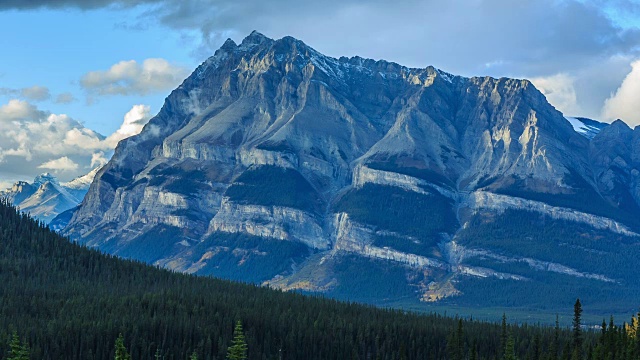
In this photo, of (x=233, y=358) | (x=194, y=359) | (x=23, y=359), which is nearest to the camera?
(x=23, y=359)

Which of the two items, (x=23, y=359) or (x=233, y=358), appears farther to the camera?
(x=233, y=358)

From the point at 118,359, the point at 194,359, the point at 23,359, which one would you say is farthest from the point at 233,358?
the point at 23,359

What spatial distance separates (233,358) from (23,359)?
41.2 meters

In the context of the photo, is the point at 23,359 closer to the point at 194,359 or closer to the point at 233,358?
the point at 194,359

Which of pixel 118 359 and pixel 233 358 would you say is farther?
pixel 233 358

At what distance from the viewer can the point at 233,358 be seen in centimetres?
18512

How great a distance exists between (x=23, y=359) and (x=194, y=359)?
26.4 m

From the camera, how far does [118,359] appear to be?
524 feet

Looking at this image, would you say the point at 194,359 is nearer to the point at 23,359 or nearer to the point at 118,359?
the point at 118,359

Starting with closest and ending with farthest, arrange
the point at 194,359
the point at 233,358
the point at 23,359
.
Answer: the point at 23,359 < the point at 194,359 < the point at 233,358

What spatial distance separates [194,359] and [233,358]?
16.9 meters

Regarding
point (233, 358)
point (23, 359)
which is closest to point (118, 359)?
point (23, 359)

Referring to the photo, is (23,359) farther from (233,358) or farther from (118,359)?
(233,358)

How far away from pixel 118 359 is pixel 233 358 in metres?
29.2
